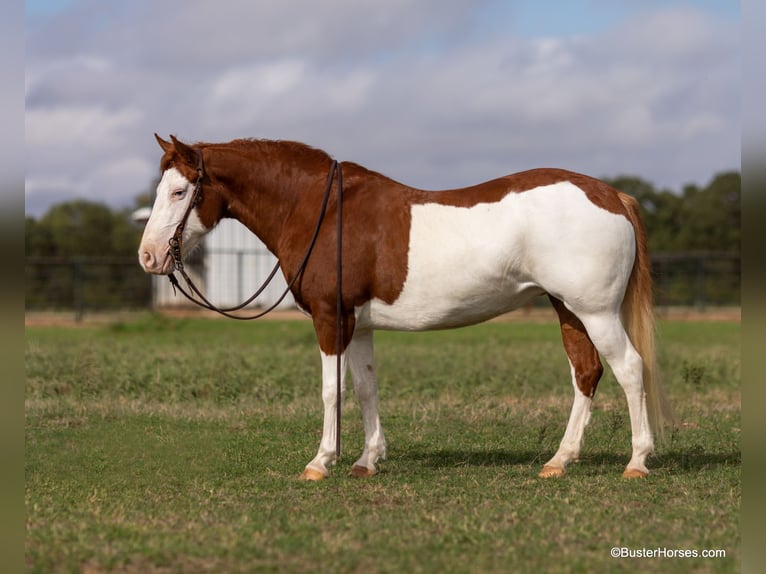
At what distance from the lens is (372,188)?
21.7ft

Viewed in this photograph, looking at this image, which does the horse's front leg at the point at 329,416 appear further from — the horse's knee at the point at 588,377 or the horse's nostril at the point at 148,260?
the horse's knee at the point at 588,377

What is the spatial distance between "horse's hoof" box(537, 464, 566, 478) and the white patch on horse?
3.96 ft

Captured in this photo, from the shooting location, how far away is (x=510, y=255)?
242 inches

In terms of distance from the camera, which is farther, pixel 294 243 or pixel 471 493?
pixel 294 243

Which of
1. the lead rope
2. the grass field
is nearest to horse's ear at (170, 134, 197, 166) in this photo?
the lead rope

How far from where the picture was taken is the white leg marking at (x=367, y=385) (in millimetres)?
6617

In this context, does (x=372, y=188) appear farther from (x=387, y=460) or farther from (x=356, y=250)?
(x=387, y=460)

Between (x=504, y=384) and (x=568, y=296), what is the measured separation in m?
5.35

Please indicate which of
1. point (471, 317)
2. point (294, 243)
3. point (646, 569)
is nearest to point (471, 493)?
point (471, 317)

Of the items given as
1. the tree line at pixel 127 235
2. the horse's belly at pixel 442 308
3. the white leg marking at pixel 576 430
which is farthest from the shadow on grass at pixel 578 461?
the tree line at pixel 127 235

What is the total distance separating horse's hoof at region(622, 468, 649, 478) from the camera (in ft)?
20.4

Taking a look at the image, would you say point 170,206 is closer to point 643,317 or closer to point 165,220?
point 165,220

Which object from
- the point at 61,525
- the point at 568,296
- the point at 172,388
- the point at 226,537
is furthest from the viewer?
the point at 172,388

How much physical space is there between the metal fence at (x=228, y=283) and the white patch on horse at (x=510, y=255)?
84.4 ft
